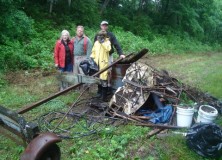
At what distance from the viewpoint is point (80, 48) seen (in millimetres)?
7672

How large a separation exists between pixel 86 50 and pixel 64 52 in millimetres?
616

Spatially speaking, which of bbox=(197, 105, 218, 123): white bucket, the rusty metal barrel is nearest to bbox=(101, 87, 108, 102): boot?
the rusty metal barrel

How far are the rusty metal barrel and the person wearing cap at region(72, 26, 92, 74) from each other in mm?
1018

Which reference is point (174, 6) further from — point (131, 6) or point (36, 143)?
point (36, 143)

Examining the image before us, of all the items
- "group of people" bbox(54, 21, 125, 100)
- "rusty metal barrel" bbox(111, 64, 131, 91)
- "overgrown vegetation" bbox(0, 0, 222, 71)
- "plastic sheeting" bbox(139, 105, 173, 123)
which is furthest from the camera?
"overgrown vegetation" bbox(0, 0, 222, 71)

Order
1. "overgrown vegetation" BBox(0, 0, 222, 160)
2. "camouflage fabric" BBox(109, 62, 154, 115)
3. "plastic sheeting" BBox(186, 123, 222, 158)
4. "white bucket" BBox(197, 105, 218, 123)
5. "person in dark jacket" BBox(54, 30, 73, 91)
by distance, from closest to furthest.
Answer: "plastic sheeting" BBox(186, 123, 222, 158) < "overgrown vegetation" BBox(0, 0, 222, 160) < "white bucket" BBox(197, 105, 218, 123) < "camouflage fabric" BBox(109, 62, 154, 115) < "person in dark jacket" BBox(54, 30, 73, 91)

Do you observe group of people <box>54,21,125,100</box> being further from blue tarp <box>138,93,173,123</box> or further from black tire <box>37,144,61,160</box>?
black tire <box>37,144,61,160</box>

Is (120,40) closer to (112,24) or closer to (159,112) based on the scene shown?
(112,24)

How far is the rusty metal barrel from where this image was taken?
7023mm

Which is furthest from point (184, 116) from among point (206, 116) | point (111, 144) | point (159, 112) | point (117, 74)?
point (117, 74)

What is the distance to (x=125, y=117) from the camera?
6.00 meters

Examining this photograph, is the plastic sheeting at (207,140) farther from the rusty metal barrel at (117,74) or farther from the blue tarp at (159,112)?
the rusty metal barrel at (117,74)

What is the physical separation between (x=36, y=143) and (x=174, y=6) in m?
24.0

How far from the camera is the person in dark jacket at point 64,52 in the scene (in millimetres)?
7609
